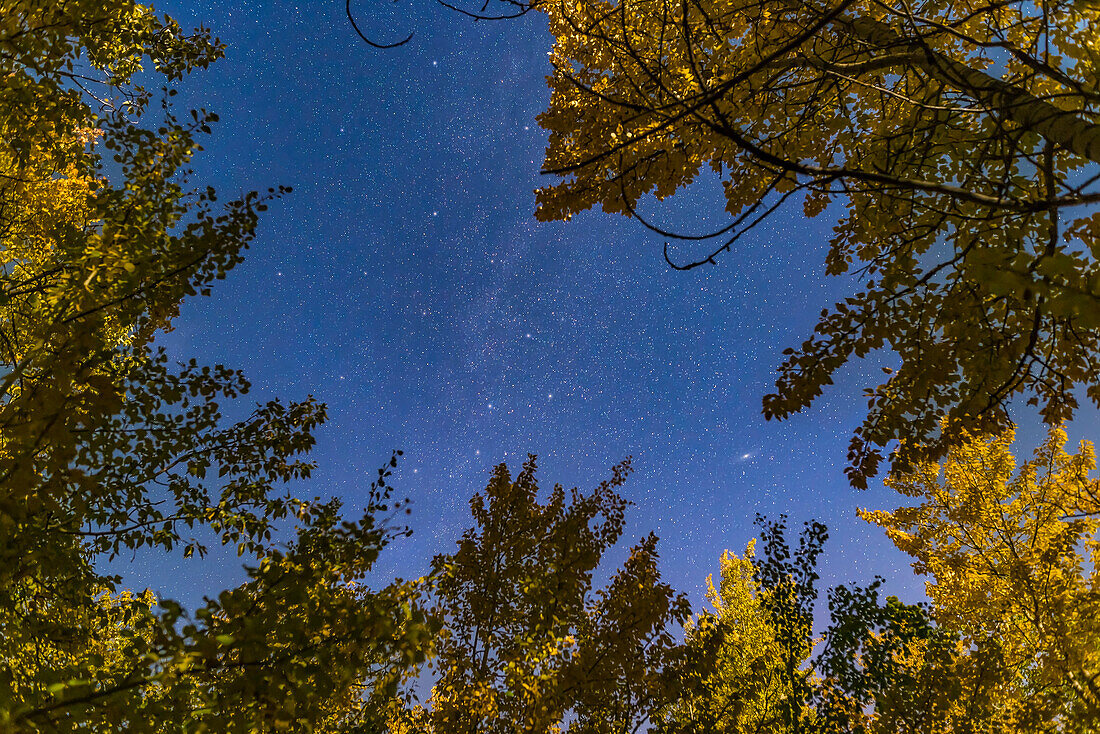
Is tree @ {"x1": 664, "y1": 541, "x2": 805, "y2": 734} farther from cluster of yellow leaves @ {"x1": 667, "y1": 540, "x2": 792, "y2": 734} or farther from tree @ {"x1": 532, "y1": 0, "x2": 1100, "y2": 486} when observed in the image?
tree @ {"x1": 532, "y1": 0, "x2": 1100, "y2": 486}

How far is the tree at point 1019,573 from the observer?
6.61 meters

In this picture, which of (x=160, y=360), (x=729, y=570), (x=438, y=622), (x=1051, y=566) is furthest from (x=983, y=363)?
(x=729, y=570)

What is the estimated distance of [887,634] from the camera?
10.5 metres

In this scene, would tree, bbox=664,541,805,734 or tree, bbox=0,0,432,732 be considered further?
tree, bbox=664,541,805,734

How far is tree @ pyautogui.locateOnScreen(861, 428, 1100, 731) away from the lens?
6.61 meters

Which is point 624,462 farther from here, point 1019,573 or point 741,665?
point 741,665

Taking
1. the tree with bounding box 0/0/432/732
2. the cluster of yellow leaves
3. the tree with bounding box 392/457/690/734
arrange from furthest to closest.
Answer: the cluster of yellow leaves, the tree with bounding box 392/457/690/734, the tree with bounding box 0/0/432/732

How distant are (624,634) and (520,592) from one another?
1.34m

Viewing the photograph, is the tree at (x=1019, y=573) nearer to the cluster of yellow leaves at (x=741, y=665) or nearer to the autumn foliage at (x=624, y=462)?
the autumn foliage at (x=624, y=462)

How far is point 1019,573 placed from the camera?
6902 millimetres

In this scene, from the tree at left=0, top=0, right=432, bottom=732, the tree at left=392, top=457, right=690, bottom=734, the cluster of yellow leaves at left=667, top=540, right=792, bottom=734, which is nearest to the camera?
the tree at left=0, top=0, right=432, bottom=732

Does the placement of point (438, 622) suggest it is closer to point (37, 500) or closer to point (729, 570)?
point (37, 500)

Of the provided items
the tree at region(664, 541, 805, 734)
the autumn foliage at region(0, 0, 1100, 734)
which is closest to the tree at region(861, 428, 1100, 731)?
the autumn foliage at region(0, 0, 1100, 734)

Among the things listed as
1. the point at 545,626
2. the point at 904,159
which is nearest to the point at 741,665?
the point at 545,626
